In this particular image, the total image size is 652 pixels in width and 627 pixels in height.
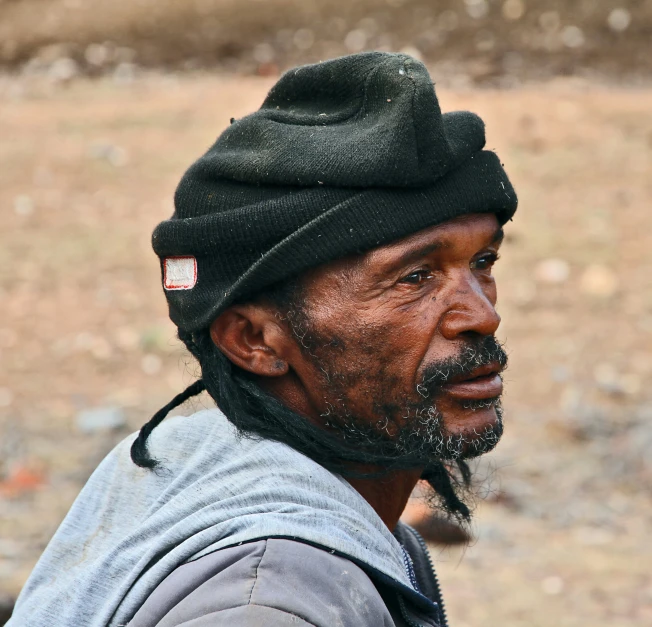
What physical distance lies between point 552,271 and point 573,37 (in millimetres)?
7379

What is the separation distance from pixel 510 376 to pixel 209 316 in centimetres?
545

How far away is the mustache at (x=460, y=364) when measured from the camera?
220 cm

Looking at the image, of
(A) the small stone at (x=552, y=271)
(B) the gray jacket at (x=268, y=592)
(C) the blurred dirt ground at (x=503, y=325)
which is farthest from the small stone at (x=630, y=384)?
(B) the gray jacket at (x=268, y=592)

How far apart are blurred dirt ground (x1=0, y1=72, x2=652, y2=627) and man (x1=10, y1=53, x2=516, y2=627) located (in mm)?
740

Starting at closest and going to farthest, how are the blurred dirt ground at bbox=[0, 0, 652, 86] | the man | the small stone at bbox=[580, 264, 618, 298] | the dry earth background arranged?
the man
the dry earth background
the small stone at bbox=[580, 264, 618, 298]
the blurred dirt ground at bbox=[0, 0, 652, 86]

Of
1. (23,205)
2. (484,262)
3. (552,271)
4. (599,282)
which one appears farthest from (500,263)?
(484,262)

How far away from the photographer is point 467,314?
2.22 meters

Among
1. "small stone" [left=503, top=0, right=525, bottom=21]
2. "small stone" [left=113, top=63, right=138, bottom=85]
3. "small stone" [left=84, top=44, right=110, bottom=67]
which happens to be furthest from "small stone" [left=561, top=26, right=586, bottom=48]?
"small stone" [left=84, top=44, right=110, bottom=67]

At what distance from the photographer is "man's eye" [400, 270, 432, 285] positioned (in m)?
2.21

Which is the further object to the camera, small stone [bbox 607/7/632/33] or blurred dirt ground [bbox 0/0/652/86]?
small stone [bbox 607/7/632/33]

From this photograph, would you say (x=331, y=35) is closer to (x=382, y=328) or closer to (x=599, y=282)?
(x=599, y=282)

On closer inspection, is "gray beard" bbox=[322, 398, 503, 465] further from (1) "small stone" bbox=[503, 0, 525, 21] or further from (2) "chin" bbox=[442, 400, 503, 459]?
(1) "small stone" bbox=[503, 0, 525, 21]

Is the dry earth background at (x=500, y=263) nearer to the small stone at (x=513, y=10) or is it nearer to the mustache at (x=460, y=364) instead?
the small stone at (x=513, y=10)

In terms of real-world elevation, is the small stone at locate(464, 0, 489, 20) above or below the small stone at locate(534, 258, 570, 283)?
below
